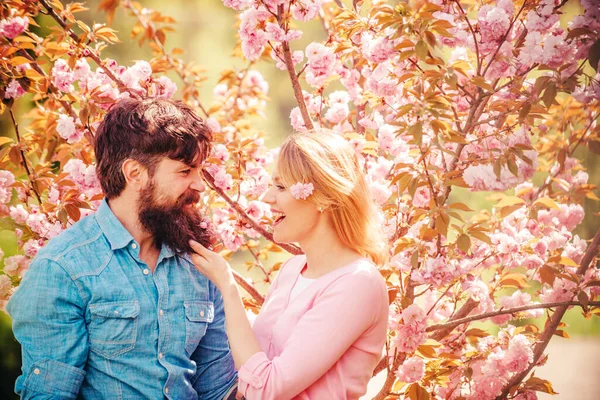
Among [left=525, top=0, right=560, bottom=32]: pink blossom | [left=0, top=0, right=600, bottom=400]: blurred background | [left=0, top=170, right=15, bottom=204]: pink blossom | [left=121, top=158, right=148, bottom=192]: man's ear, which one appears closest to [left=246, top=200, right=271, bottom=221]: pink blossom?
[left=121, top=158, right=148, bottom=192]: man's ear

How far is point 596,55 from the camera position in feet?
4.78

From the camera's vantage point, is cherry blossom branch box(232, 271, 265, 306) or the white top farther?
cherry blossom branch box(232, 271, 265, 306)

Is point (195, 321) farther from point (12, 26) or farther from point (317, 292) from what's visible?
point (12, 26)

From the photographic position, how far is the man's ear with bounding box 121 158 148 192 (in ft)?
4.94

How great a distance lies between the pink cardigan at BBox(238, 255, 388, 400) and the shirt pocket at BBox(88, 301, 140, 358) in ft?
0.95

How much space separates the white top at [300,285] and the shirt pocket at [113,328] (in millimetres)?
386

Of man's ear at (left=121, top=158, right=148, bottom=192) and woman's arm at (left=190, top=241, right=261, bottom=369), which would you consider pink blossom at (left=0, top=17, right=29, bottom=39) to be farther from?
woman's arm at (left=190, top=241, right=261, bottom=369)

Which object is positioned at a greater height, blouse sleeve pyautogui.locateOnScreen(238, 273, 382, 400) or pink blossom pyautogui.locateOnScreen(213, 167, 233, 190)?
pink blossom pyautogui.locateOnScreen(213, 167, 233, 190)

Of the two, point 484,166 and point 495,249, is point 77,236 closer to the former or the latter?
point 484,166

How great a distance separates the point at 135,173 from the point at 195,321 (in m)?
0.41

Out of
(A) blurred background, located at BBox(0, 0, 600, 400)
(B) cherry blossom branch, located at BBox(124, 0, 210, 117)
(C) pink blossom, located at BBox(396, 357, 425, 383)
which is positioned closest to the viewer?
(C) pink blossom, located at BBox(396, 357, 425, 383)

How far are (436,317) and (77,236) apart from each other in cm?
136

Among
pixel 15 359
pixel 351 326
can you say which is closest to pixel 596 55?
pixel 351 326

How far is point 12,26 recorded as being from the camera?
1897 millimetres
